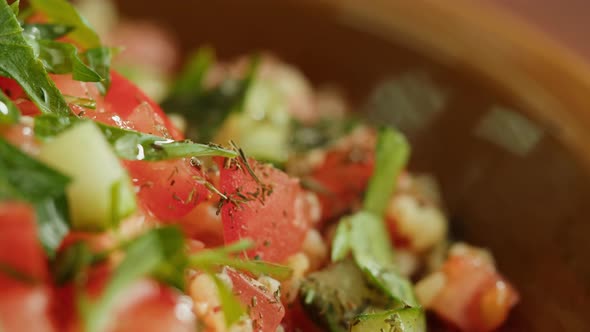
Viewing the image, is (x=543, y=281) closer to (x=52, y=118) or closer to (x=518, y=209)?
(x=518, y=209)

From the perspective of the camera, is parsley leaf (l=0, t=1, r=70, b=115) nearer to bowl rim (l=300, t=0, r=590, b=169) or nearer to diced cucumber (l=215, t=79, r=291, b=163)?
diced cucumber (l=215, t=79, r=291, b=163)

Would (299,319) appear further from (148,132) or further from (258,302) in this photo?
(148,132)

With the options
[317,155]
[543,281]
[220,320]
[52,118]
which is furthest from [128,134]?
[543,281]

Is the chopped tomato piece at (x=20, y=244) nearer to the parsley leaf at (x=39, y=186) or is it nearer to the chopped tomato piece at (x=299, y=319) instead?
the parsley leaf at (x=39, y=186)

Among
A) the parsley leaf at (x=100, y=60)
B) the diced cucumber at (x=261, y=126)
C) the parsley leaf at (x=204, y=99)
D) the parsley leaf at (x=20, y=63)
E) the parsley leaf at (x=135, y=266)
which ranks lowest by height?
the parsley leaf at (x=204, y=99)

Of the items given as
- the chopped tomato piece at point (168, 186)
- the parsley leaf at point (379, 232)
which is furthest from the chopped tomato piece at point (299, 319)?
the chopped tomato piece at point (168, 186)

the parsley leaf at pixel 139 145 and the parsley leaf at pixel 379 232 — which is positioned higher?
the parsley leaf at pixel 139 145
